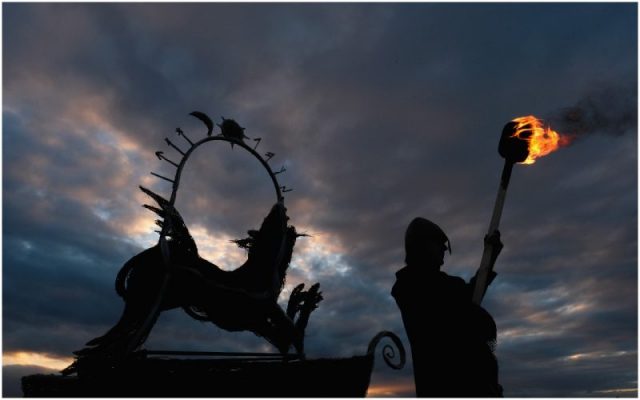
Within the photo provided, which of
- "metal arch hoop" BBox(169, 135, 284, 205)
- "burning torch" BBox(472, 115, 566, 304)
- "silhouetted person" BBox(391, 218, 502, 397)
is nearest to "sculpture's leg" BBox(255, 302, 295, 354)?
"metal arch hoop" BBox(169, 135, 284, 205)

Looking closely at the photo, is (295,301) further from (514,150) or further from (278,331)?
(514,150)

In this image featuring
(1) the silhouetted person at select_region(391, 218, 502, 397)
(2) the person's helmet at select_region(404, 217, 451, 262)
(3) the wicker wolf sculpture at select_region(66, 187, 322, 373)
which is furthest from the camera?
(3) the wicker wolf sculpture at select_region(66, 187, 322, 373)

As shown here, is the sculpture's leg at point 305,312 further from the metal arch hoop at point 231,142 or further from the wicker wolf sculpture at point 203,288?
the metal arch hoop at point 231,142

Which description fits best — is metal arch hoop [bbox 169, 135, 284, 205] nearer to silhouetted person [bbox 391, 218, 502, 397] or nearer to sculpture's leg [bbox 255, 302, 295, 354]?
sculpture's leg [bbox 255, 302, 295, 354]

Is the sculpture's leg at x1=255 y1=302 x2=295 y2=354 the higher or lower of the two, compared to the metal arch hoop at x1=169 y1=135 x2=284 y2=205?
lower

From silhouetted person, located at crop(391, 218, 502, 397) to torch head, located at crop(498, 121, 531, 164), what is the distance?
4.19 ft

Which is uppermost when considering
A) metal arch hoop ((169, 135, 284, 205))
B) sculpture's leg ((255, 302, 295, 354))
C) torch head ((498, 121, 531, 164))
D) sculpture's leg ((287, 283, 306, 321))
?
metal arch hoop ((169, 135, 284, 205))

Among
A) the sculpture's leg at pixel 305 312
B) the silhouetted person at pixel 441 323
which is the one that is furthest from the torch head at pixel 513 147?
the sculpture's leg at pixel 305 312

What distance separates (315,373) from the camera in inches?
286

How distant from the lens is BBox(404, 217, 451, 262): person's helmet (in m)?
6.08

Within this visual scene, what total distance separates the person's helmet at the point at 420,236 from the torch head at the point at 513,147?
4.85ft

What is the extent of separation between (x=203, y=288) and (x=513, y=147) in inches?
239

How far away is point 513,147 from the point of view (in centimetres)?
658

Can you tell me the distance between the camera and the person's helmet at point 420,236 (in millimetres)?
6078
